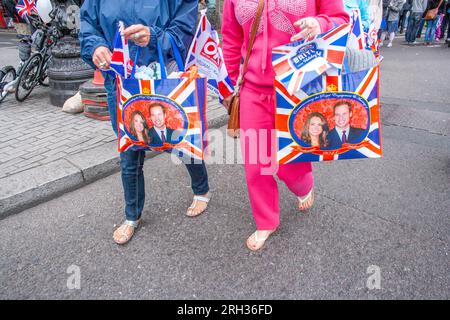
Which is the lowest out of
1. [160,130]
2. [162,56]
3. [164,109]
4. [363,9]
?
[160,130]

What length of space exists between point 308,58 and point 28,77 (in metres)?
5.55

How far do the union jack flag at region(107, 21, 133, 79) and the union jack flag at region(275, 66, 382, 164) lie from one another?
864 mm

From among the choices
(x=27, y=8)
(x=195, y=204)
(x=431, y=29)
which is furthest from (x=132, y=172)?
(x=431, y=29)

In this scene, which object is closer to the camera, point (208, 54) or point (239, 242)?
point (208, 54)

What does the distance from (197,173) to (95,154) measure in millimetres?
1473

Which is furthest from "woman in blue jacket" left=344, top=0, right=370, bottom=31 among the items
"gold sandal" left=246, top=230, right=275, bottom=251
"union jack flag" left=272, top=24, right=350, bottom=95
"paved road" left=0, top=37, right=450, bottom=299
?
"gold sandal" left=246, top=230, right=275, bottom=251

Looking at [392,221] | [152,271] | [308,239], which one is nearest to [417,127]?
[392,221]

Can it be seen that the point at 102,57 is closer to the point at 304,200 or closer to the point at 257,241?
the point at 257,241

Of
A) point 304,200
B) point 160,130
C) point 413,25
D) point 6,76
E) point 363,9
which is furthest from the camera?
point 413,25

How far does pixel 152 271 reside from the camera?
2.17m

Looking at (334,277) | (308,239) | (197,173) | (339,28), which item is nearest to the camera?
(339,28)

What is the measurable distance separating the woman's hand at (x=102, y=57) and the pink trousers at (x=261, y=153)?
828 mm

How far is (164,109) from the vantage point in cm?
189
